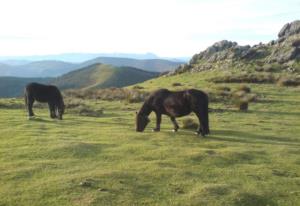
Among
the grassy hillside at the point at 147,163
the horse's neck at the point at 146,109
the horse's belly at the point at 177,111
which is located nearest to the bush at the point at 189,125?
the grassy hillside at the point at 147,163

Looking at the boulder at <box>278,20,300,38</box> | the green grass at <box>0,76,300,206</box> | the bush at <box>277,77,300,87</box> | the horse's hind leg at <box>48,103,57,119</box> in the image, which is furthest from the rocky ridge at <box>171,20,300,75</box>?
the green grass at <box>0,76,300,206</box>

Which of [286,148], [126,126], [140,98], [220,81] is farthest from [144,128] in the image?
[220,81]

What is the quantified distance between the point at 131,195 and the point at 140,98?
992 inches

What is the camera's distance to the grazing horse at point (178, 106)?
19156mm

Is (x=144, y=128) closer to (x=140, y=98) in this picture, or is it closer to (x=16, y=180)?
(x=16, y=180)

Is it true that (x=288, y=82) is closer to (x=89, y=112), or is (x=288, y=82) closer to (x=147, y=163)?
(x=89, y=112)

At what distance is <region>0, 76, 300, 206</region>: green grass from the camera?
11.8 meters

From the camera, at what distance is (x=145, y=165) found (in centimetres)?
1412

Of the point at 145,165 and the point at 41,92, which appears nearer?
the point at 145,165

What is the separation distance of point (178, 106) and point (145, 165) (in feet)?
19.5

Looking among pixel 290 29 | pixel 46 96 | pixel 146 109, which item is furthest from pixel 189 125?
pixel 290 29

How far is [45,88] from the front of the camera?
26031 mm

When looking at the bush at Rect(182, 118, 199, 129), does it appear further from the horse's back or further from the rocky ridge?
the rocky ridge

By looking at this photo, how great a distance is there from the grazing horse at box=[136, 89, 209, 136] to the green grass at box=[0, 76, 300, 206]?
A: 60 cm
